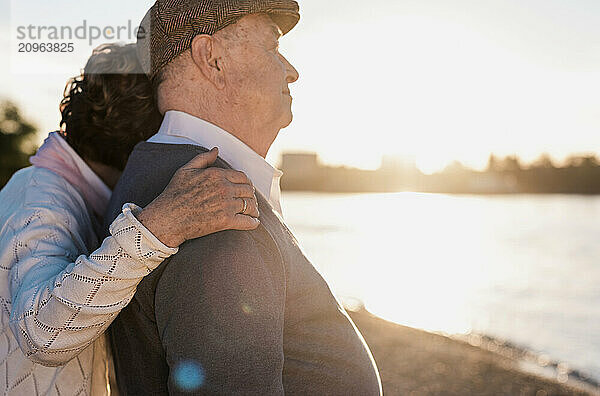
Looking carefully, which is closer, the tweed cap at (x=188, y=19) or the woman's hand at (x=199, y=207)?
the woman's hand at (x=199, y=207)

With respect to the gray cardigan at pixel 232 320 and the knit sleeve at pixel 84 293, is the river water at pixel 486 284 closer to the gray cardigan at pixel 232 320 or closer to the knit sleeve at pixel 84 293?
the gray cardigan at pixel 232 320

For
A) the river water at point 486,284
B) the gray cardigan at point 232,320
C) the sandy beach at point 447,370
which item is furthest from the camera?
the river water at point 486,284

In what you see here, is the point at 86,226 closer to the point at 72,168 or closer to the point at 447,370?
the point at 72,168

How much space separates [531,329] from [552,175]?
108m

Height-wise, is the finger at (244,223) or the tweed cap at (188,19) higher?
the tweed cap at (188,19)

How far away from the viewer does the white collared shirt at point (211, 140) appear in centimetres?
181

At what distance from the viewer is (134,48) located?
93.3 inches

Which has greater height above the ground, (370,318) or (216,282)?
(216,282)

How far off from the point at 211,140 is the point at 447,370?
816cm

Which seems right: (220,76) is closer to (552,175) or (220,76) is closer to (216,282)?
(216,282)

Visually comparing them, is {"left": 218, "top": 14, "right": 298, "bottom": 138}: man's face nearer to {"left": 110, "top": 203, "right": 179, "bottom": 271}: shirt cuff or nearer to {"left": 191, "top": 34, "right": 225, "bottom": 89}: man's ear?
{"left": 191, "top": 34, "right": 225, "bottom": 89}: man's ear

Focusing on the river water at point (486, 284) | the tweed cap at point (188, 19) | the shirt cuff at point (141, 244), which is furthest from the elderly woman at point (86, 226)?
the river water at point (486, 284)

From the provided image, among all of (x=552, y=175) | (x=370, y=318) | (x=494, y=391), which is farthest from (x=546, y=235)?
(x=552, y=175)

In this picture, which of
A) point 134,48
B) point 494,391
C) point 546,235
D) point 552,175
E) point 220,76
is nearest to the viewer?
point 220,76
